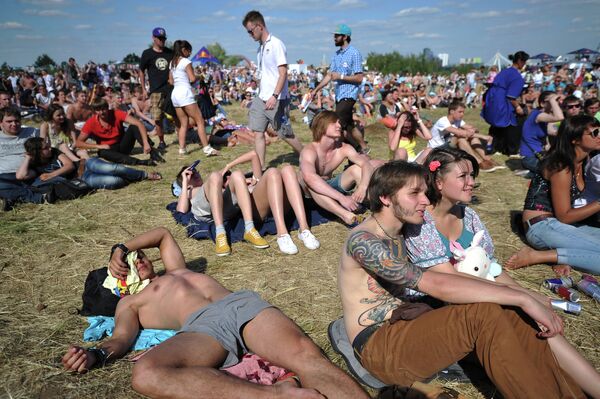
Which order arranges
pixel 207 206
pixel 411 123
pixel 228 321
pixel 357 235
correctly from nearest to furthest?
pixel 357 235 → pixel 228 321 → pixel 207 206 → pixel 411 123

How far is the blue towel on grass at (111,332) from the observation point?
3010 millimetres

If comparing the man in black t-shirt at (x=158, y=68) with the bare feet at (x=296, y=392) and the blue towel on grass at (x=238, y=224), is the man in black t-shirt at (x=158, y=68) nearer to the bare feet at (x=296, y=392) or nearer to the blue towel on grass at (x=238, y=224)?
the blue towel on grass at (x=238, y=224)

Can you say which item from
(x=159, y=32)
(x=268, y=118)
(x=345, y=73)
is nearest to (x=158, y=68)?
(x=159, y=32)

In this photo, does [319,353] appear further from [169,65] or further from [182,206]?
[169,65]

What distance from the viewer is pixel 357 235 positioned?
2447 millimetres

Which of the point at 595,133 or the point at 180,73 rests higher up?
the point at 180,73

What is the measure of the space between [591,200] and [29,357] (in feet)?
17.1

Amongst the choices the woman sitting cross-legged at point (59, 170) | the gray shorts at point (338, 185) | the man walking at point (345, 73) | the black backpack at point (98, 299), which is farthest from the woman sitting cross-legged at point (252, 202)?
the man walking at point (345, 73)

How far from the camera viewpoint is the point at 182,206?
207 inches

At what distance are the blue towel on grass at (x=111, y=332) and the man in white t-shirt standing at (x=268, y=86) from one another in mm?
3893

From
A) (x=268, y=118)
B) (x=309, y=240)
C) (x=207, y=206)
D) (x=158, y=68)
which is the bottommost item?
(x=309, y=240)

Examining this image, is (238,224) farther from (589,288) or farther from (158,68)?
(158,68)

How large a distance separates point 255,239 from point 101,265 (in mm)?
1663

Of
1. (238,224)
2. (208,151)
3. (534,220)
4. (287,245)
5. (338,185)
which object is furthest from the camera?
(208,151)
